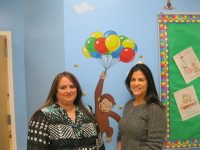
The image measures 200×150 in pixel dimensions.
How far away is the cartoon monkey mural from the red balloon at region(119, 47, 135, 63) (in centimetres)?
20

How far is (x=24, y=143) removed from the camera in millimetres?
2197

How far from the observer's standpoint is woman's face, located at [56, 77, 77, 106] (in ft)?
4.53

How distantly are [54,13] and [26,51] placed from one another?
619 mm

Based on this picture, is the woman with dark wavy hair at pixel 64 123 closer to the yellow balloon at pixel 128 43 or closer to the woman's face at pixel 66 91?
the woman's face at pixel 66 91

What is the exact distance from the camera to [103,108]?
1.64m

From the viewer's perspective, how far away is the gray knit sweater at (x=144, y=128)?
1305 millimetres

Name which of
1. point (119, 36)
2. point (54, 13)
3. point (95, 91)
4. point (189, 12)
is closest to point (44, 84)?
point (95, 91)

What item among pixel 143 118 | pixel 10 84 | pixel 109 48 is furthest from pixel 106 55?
pixel 10 84

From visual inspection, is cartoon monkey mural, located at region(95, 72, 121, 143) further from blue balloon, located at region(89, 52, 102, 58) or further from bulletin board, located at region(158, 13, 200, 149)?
bulletin board, located at region(158, 13, 200, 149)

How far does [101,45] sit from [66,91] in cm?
48

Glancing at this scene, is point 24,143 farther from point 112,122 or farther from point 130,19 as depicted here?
point 130,19

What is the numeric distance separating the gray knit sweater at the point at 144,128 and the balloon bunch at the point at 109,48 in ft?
1.38

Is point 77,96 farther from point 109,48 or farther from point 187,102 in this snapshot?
point 187,102

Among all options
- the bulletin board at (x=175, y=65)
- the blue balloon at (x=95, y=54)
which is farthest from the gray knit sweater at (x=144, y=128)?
the blue balloon at (x=95, y=54)
